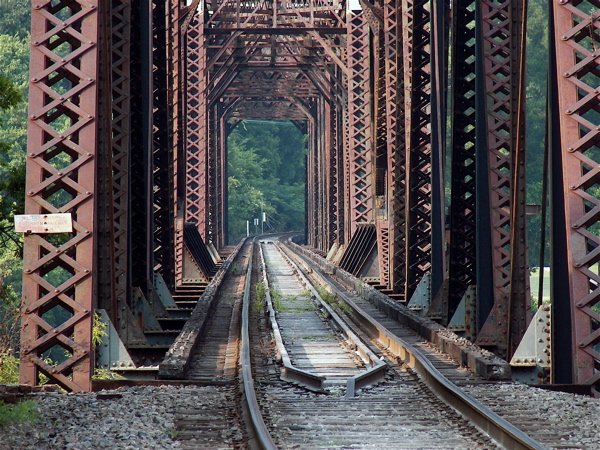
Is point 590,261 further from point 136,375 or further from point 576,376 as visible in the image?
point 136,375

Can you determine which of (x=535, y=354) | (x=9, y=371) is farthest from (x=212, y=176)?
(x=535, y=354)

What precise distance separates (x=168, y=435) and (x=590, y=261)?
174 inches

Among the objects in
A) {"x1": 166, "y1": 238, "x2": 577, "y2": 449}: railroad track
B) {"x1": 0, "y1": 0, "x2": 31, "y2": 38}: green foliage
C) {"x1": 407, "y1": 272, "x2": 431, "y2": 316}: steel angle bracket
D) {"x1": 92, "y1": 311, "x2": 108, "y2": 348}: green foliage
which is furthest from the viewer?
{"x1": 0, "y1": 0, "x2": 31, "y2": 38}: green foliage

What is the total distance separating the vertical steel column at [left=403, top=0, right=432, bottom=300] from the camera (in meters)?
20.6

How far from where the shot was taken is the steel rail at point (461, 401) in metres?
7.75

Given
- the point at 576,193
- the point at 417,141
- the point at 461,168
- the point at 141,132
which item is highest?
the point at 417,141

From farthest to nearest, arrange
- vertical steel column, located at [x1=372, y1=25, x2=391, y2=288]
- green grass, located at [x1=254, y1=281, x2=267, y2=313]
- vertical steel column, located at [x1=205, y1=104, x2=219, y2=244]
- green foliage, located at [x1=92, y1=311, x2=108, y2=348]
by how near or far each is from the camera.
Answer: vertical steel column, located at [x1=205, y1=104, x2=219, y2=244] → vertical steel column, located at [x1=372, y1=25, x2=391, y2=288] → green grass, located at [x1=254, y1=281, x2=267, y2=313] → green foliage, located at [x1=92, y1=311, x2=108, y2=348]

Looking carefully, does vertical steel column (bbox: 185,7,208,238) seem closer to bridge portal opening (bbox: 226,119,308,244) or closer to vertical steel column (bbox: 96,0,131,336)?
vertical steel column (bbox: 96,0,131,336)

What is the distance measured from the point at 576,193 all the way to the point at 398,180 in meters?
12.2

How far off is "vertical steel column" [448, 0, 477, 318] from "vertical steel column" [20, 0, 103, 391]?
6663 millimetres

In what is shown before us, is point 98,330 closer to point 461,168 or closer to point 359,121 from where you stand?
point 461,168

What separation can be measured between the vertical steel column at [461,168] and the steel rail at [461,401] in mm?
1854

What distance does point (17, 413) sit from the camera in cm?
848

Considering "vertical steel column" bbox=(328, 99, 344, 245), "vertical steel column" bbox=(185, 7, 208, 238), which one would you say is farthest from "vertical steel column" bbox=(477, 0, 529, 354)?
"vertical steel column" bbox=(328, 99, 344, 245)
